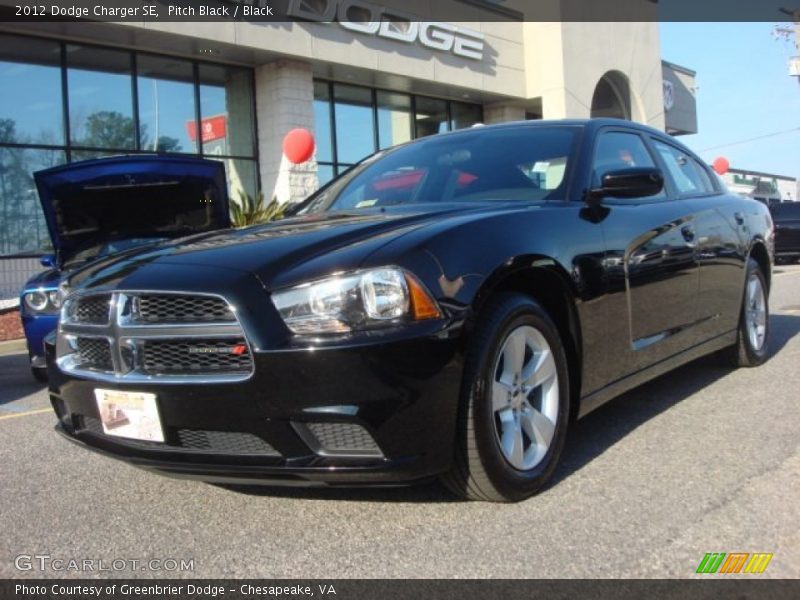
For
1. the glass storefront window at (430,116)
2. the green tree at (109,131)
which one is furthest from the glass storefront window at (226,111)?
the glass storefront window at (430,116)

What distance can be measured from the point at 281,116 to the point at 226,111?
1.19 metres

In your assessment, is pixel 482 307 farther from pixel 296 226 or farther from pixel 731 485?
pixel 731 485

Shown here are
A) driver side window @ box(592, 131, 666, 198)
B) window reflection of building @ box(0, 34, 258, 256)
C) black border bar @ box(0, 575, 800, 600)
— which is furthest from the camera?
window reflection of building @ box(0, 34, 258, 256)

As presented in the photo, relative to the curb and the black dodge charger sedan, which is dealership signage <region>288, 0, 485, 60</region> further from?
the black dodge charger sedan

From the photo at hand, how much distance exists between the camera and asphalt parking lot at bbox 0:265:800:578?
99.6 inches

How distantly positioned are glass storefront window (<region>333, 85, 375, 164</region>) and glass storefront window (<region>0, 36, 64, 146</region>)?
6.43 metres

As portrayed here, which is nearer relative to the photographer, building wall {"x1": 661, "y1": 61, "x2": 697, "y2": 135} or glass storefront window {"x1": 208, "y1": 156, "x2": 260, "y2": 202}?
glass storefront window {"x1": 208, "y1": 156, "x2": 260, "y2": 202}

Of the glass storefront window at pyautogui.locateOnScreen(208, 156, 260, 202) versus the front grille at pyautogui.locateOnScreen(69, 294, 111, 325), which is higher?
the glass storefront window at pyautogui.locateOnScreen(208, 156, 260, 202)

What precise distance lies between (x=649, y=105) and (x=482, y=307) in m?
25.9

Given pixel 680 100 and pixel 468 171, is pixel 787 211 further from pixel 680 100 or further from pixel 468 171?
pixel 468 171

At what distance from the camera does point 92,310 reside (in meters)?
3.00

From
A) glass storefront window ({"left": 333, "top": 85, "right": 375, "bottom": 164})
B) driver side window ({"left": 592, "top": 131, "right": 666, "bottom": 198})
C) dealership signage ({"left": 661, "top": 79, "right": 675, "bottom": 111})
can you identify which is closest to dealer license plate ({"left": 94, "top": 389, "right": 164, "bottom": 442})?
driver side window ({"left": 592, "top": 131, "right": 666, "bottom": 198})

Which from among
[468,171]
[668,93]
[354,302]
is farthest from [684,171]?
[668,93]

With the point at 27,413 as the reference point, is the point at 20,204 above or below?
above
